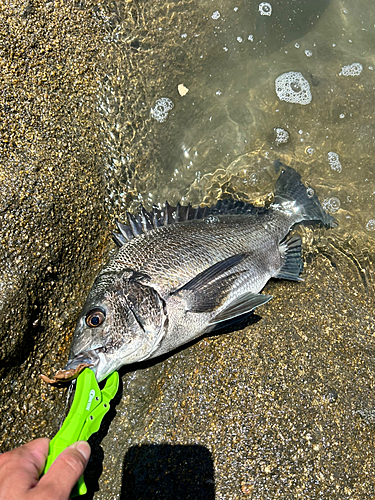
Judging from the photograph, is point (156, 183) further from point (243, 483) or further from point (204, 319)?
point (243, 483)

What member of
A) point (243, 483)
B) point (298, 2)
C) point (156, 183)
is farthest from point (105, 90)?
point (243, 483)

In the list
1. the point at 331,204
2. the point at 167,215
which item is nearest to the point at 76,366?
the point at 167,215

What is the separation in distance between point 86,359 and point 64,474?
747mm

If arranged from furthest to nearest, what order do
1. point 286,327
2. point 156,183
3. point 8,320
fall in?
point 156,183, point 286,327, point 8,320

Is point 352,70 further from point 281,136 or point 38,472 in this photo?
point 38,472

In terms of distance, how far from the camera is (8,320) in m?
2.44

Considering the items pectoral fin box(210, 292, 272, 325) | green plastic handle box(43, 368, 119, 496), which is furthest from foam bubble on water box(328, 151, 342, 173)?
green plastic handle box(43, 368, 119, 496)

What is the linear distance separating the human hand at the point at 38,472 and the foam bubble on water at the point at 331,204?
3.46 meters

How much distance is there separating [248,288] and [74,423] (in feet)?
5.84

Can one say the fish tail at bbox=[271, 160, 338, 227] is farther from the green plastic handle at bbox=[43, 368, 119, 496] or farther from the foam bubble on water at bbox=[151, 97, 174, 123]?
the green plastic handle at bbox=[43, 368, 119, 496]

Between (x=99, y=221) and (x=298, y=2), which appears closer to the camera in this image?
(x=99, y=221)

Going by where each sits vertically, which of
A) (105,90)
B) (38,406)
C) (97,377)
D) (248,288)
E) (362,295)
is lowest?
(362,295)

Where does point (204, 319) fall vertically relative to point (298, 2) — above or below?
below

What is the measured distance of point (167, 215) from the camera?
3.19 m
